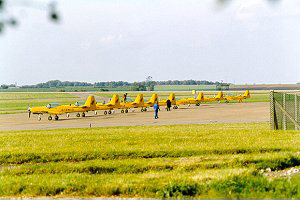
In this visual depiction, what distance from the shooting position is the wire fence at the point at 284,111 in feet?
57.4

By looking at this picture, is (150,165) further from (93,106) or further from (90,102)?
(93,106)

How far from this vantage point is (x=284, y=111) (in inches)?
681

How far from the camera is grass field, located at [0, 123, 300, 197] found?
7.64 metres

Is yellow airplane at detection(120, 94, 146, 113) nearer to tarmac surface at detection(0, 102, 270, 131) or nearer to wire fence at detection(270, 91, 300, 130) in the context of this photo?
tarmac surface at detection(0, 102, 270, 131)

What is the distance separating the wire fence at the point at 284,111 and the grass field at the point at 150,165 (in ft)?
6.69

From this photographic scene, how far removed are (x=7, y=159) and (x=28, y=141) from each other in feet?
11.1

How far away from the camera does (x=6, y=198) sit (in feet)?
25.0

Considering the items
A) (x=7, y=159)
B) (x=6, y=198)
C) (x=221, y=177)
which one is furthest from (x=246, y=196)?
(x=7, y=159)

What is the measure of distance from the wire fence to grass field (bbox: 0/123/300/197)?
2.04 metres

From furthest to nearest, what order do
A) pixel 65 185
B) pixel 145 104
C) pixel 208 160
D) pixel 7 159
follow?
pixel 145 104 → pixel 7 159 → pixel 208 160 → pixel 65 185

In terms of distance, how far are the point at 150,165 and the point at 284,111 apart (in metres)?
9.18

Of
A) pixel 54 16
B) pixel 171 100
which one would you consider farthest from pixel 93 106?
pixel 54 16

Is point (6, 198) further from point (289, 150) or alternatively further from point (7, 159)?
point (289, 150)

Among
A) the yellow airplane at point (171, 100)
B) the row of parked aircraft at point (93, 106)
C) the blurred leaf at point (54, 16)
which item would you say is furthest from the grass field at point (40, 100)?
the blurred leaf at point (54, 16)
